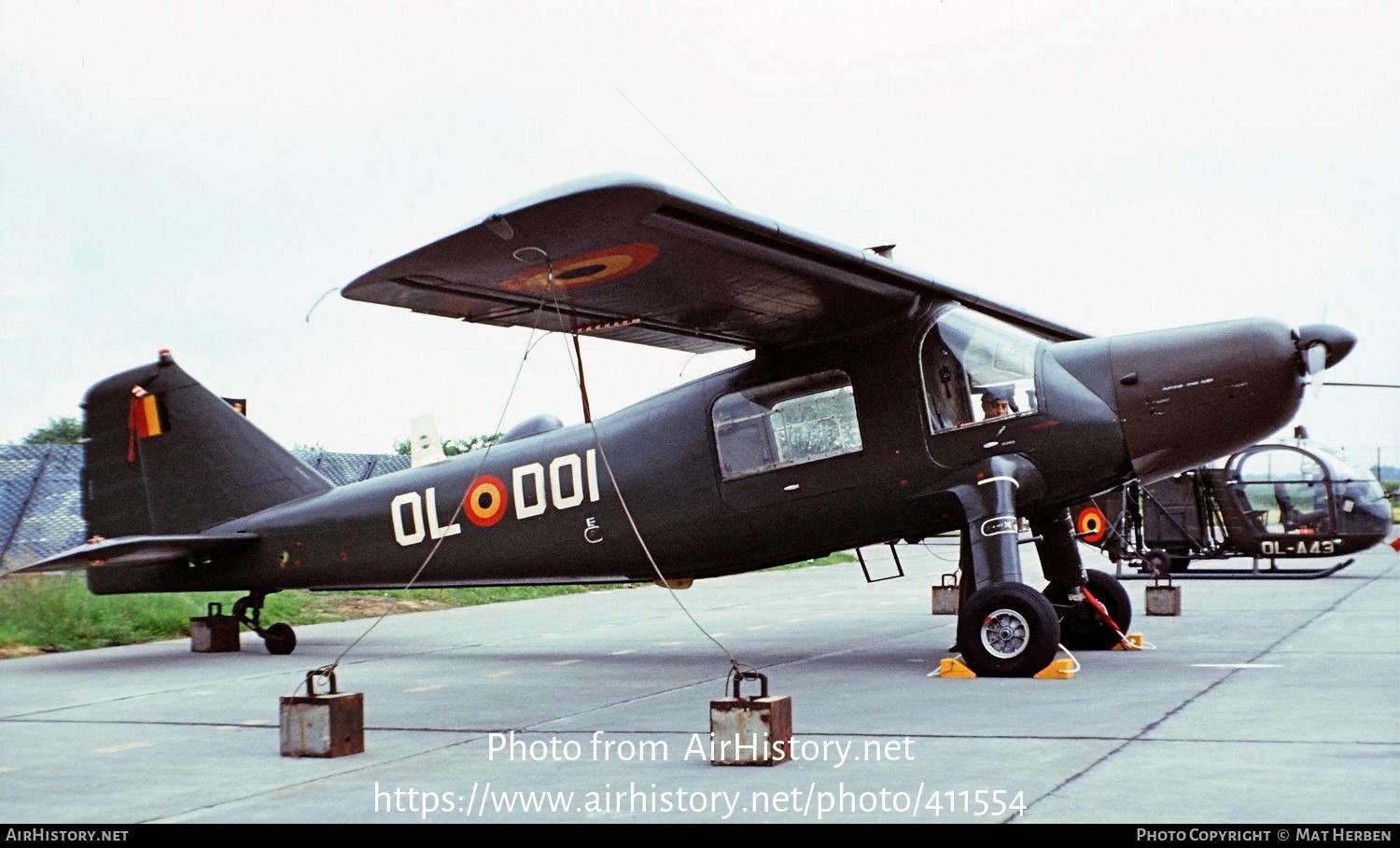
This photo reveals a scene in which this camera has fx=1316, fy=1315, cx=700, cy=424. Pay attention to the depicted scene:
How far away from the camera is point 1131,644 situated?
10891 millimetres

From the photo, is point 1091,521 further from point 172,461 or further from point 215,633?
point 172,461

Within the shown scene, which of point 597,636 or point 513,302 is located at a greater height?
point 513,302

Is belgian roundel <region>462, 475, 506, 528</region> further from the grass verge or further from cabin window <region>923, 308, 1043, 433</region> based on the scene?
cabin window <region>923, 308, 1043, 433</region>

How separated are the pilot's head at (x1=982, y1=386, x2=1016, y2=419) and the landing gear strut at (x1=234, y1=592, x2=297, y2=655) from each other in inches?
266

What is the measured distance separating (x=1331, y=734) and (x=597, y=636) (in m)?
8.58

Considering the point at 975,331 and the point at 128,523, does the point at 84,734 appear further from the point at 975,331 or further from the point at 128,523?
the point at 975,331

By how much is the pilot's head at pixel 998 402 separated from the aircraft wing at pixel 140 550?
6930mm

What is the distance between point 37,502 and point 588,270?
15.5 metres

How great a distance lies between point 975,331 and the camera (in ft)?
32.5

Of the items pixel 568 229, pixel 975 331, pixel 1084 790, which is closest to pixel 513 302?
pixel 568 229

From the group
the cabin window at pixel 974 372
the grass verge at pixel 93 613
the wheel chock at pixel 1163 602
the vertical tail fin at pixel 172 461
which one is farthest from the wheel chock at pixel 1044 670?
the vertical tail fin at pixel 172 461

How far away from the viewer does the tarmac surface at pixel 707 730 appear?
202 inches

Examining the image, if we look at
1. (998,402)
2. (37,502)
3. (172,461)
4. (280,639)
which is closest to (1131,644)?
(998,402)

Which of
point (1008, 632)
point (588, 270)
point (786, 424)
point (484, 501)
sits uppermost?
point (588, 270)
